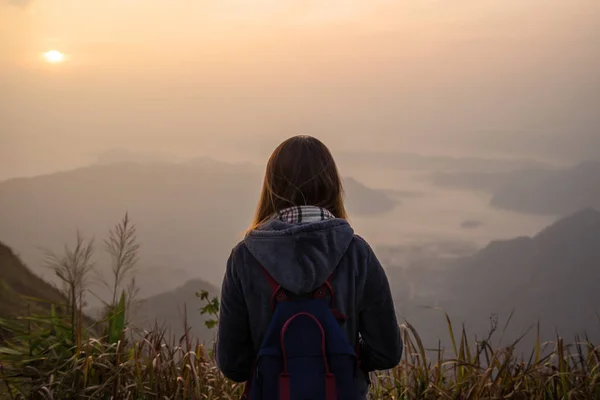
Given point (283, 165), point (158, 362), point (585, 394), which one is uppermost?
point (283, 165)

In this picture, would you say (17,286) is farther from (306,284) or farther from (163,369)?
(306,284)

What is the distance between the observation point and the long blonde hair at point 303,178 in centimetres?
236

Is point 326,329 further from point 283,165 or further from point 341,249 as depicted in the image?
point 283,165

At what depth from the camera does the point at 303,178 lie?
2357 millimetres

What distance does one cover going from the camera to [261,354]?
2.22 m

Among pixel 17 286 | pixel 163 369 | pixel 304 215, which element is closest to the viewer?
pixel 304 215

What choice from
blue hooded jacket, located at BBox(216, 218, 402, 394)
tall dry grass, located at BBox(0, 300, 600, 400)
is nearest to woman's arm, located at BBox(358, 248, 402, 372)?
blue hooded jacket, located at BBox(216, 218, 402, 394)

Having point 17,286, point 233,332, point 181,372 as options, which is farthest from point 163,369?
point 17,286

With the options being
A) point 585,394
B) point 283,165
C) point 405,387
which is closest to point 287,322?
point 283,165

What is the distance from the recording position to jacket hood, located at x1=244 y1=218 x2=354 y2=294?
219cm

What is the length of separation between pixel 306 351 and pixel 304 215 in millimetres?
417

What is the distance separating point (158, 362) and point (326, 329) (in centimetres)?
219

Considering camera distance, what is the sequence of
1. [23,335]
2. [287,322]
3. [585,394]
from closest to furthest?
[287,322] → [585,394] → [23,335]

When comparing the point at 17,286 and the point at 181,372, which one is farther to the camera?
the point at 17,286
